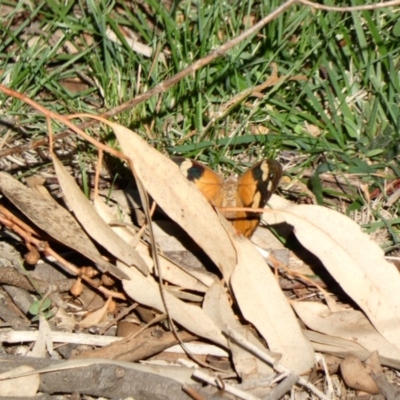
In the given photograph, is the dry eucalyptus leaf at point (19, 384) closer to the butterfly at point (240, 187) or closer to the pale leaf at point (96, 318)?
the pale leaf at point (96, 318)

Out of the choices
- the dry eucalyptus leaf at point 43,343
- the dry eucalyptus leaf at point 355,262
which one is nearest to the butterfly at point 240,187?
the dry eucalyptus leaf at point 355,262

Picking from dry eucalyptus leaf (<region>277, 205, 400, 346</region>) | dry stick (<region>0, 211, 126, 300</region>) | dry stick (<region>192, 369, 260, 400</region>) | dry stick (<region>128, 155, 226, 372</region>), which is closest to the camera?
dry stick (<region>192, 369, 260, 400</region>)

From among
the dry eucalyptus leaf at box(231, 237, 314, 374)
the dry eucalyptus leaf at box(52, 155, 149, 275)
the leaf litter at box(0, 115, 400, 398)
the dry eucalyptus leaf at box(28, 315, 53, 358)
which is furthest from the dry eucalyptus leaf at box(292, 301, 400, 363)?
the dry eucalyptus leaf at box(28, 315, 53, 358)

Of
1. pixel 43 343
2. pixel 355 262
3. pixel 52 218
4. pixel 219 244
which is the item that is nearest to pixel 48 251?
pixel 52 218

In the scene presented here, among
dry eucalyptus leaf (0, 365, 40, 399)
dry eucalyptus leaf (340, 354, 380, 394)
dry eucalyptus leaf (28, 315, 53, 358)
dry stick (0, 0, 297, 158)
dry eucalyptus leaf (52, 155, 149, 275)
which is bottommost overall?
dry eucalyptus leaf (340, 354, 380, 394)

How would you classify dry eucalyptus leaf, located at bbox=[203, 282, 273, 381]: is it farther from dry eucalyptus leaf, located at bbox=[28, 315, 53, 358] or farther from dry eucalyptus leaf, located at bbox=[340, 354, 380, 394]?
dry eucalyptus leaf, located at bbox=[28, 315, 53, 358]

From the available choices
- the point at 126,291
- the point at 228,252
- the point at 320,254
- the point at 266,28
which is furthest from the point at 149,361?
the point at 266,28

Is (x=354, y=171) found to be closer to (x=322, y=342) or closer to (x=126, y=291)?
(x=322, y=342)
